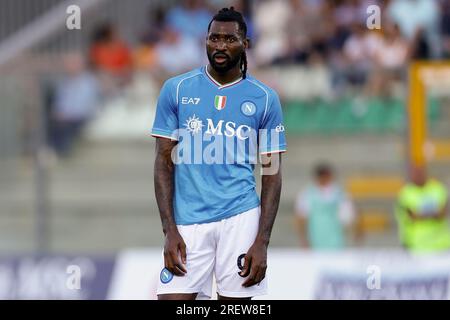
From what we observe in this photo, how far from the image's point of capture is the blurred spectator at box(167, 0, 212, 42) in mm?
15164

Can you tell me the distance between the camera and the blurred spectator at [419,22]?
47.7ft

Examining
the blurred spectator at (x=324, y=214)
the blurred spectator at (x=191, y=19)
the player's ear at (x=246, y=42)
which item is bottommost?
the blurred spectator at (x=324, y=214)

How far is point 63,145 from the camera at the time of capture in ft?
47.2

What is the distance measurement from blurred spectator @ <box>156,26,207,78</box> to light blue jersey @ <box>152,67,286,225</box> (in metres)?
7.60

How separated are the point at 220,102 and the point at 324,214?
24.6ft

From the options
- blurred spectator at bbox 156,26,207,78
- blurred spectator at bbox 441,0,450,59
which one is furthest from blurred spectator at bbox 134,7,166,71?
blurred spectator at bbox 441,0,450,59

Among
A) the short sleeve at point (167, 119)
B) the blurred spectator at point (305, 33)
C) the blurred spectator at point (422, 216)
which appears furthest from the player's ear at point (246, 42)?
the blurred spectator at point (305, 33)

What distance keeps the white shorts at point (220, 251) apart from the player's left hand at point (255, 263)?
0.05m

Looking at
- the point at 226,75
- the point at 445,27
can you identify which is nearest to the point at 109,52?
the point at 445,27

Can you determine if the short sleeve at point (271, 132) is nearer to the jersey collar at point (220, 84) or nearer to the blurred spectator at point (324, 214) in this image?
the jersey collar at point (220, 84)

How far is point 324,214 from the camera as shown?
558 inches

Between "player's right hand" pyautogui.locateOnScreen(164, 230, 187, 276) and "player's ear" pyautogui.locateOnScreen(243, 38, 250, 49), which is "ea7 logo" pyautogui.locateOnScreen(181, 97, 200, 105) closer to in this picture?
"player's ear" pyautogui.locateOnScreen(243, 38, 250, 49)
